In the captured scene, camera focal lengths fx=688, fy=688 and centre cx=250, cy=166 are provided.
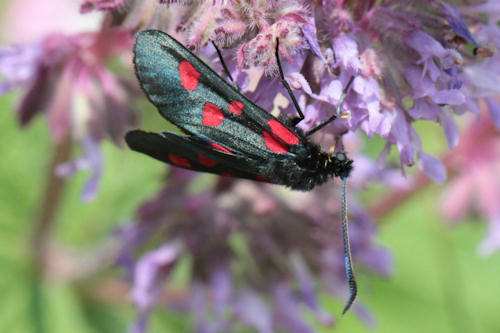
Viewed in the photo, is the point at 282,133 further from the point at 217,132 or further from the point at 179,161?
the point at 179,161

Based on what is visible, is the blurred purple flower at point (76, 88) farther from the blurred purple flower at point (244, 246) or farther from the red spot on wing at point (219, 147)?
the red spot on wing at point (219, 147)

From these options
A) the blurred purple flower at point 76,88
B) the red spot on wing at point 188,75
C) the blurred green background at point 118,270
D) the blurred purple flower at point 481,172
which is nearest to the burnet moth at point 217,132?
the red spot on wing at point 188,75

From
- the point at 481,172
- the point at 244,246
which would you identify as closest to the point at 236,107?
the point at 244,246

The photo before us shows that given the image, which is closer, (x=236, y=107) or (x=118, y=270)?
(x=236, y=107)

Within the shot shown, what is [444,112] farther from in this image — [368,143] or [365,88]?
[368,143]

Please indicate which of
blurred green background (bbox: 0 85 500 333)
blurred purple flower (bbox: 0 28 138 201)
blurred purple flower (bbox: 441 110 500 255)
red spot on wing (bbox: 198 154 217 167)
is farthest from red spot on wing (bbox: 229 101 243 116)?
blurred purple flower (bbox: 441 110 500 255)

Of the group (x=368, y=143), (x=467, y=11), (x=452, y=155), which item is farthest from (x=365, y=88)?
(x=368, y=143)
